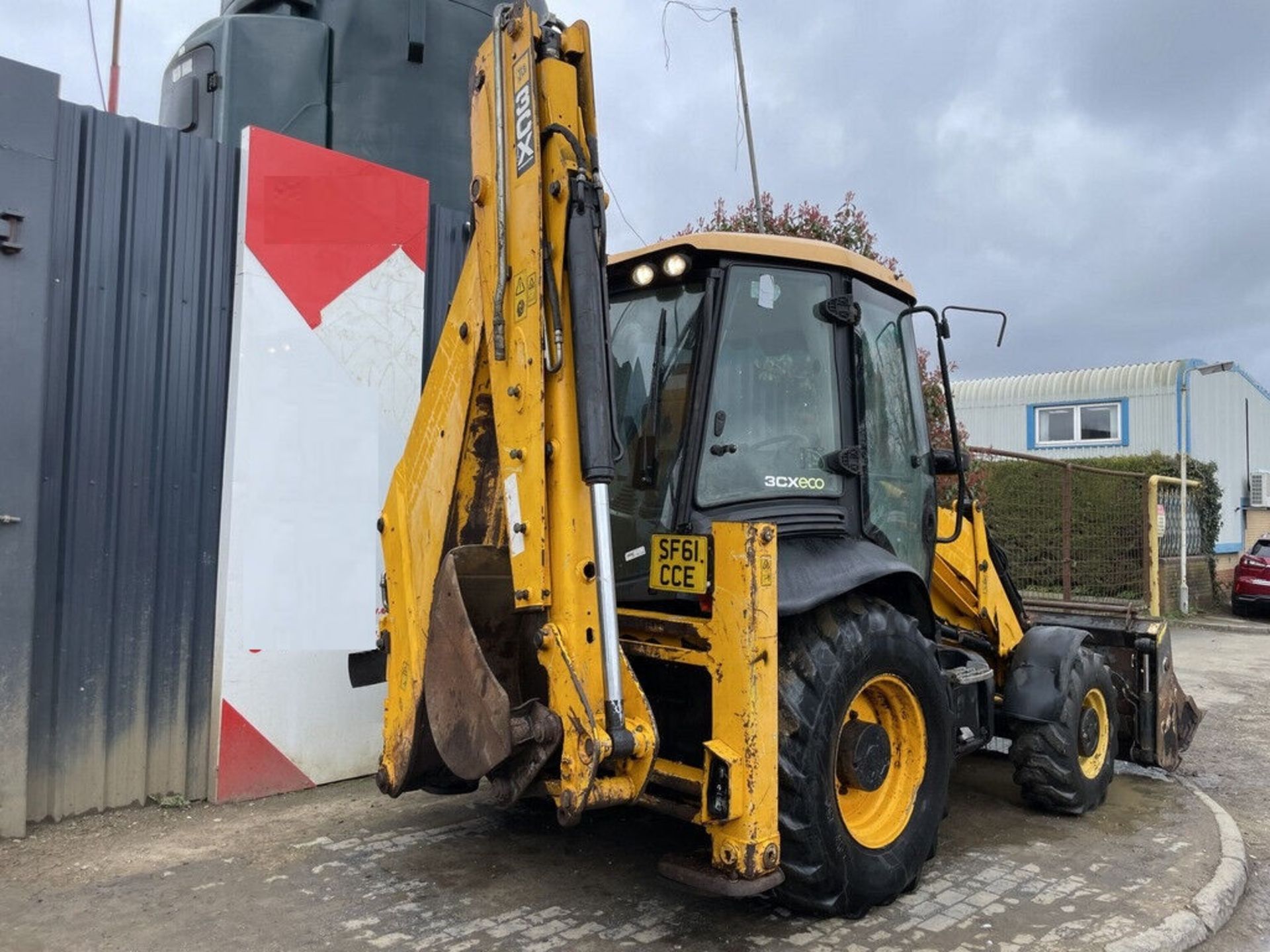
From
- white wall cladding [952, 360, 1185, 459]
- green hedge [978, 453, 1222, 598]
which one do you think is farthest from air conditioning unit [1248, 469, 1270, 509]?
green hedge [978, 453, 1222, 598]

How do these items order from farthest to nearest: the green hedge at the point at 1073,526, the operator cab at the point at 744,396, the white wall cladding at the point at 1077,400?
1. the white wall cladding at the point at 1077,400
2. the green hedge at the point at 1073,526
3. the operator cab at the point at 744,396

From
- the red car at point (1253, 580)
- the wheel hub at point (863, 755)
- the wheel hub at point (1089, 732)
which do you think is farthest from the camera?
the red car at point (1253, 580)

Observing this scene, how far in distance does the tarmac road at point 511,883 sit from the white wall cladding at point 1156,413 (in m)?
15.5

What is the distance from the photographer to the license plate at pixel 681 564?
11.3 ft

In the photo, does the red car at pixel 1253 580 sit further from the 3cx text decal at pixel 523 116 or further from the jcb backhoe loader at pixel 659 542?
the 3cx text decal at pixel 523 116

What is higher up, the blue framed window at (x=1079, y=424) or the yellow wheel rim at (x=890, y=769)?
the blue framed window at (x=1079, y=424)

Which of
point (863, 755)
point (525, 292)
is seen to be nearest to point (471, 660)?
point (525, 292)

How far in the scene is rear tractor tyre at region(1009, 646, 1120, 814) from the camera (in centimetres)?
504

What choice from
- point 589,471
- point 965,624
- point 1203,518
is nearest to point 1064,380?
point 1203,518

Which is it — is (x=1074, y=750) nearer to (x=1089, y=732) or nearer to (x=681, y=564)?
(x=1089, y=732)

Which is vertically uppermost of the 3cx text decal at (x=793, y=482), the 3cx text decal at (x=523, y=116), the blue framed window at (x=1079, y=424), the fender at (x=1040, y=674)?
the blue framed window at (x=1079, y=424)

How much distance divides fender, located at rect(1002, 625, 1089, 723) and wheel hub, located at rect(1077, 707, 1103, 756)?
0.28 meters

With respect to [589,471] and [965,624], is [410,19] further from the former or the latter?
[965,624]

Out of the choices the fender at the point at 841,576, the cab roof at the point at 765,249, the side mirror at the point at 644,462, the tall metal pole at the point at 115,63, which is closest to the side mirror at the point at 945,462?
the fender at the point at 841,576
